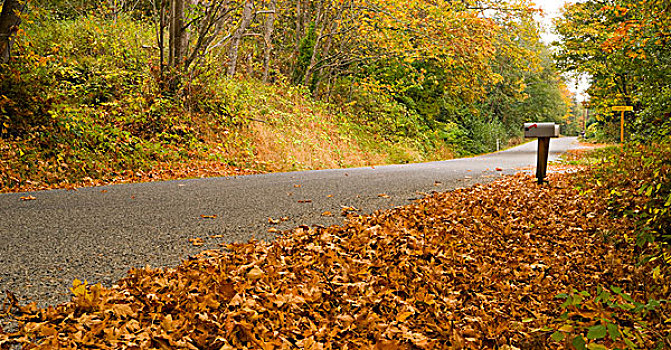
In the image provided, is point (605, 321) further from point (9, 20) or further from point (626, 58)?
point (626, 58)

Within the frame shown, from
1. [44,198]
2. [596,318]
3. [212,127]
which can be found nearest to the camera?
[596,318]

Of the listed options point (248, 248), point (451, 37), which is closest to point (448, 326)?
point (248, 248)

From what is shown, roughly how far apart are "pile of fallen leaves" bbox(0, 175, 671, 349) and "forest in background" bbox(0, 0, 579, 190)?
4.46m

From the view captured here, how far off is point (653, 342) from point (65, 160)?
275 inches

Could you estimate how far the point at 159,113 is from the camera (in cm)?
843

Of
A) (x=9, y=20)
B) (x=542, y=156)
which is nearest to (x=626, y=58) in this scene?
(x=542, y=156)

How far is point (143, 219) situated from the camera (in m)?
3.75

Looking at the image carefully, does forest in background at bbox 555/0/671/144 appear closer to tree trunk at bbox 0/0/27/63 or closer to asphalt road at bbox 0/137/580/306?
asphalt road at bbox 0/137/580/306

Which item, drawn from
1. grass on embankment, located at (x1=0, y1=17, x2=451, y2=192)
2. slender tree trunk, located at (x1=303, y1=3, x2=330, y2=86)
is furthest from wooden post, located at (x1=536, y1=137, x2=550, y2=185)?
slender tree trunk, located at (x1=303, y1=3, x2=330, y2=86)

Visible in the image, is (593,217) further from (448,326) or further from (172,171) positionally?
(172,171)

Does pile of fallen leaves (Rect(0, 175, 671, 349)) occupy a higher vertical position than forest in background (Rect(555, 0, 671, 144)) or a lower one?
lower

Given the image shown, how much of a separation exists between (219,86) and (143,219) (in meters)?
6.79

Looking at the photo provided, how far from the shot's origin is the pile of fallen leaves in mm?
2033

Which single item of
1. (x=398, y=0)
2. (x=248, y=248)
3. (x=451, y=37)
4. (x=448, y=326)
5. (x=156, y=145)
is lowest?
(x=448, y=326)
